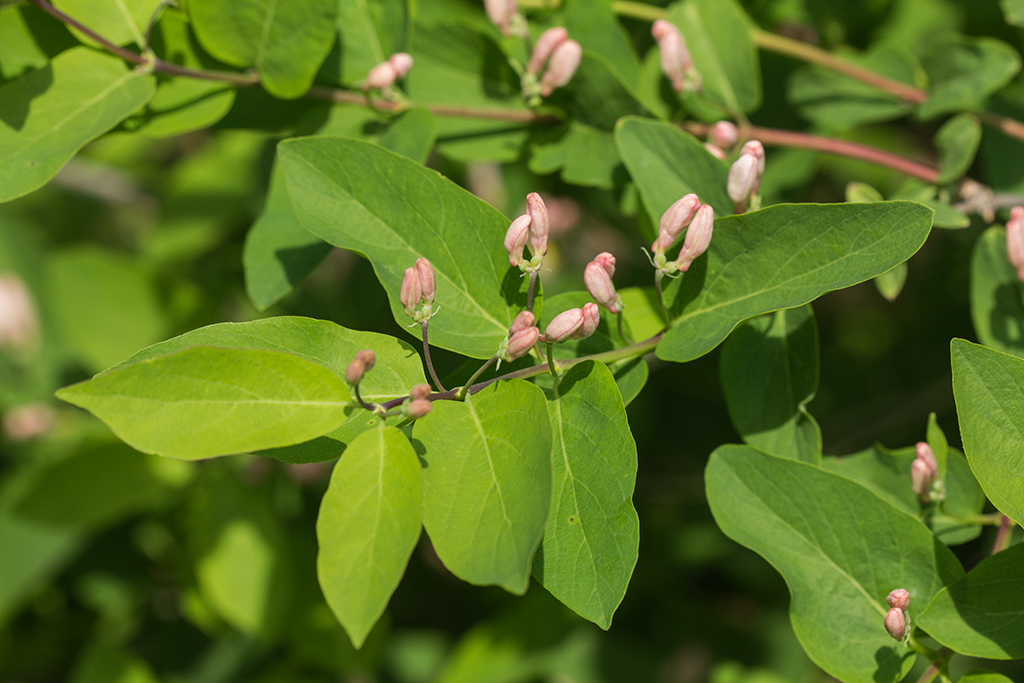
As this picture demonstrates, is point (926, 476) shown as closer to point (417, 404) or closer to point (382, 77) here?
point (417, 404)

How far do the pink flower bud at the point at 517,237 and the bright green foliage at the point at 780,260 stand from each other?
0.30 meters

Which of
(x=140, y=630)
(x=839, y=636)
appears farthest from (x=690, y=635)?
(x=140, y=630)

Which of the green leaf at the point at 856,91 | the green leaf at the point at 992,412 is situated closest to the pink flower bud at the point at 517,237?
the green leaf at the point at 992,412

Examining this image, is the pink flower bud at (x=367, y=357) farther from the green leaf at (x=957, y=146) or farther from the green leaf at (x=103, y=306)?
the green leaf at (x=103, y=306)

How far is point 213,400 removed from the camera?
1.09 metres

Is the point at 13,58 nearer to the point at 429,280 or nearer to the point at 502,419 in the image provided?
the point at 429,280

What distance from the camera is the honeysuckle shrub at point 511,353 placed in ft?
3.82

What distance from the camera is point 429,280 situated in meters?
1.21

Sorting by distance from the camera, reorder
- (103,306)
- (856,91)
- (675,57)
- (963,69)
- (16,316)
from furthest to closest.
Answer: (16,316), (103,306), (856,91), (963,69), (675,57)

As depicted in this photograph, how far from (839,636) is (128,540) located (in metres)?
2.68

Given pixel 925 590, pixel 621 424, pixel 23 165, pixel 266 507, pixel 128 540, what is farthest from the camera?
pixel 128 540

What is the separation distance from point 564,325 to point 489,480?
25cm

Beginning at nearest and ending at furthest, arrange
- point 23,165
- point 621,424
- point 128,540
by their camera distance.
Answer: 1. point 621,424
2. point 23,165
3. point 128,540

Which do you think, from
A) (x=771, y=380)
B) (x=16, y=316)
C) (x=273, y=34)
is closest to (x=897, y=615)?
(x=771, y=380)
